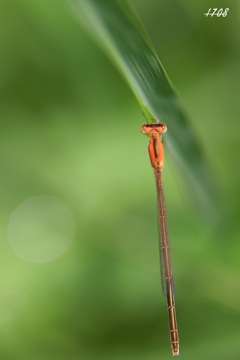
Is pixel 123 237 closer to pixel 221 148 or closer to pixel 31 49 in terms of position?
pixel 221 148

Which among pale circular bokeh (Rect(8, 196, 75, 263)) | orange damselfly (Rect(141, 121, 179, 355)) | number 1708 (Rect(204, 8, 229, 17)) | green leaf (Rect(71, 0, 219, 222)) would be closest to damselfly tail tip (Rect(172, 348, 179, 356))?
orange damselfly (Rect(141, 121, 179, 355))

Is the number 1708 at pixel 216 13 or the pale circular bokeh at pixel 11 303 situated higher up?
the number 1708 at pixel 216 13

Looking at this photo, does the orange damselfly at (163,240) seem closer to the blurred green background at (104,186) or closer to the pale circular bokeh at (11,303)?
the blurred green background at (104,186)

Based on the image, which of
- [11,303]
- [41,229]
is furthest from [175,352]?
[41,229]

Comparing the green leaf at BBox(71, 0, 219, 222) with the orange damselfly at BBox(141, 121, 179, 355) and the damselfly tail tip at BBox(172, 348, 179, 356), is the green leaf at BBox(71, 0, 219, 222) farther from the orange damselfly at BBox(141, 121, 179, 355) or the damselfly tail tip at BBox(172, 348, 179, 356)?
the damselfly tail tip at BBox(172, 348, 179, 356)

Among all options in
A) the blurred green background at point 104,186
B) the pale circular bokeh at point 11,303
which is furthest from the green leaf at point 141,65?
the pale circular bokeh at point 11,303

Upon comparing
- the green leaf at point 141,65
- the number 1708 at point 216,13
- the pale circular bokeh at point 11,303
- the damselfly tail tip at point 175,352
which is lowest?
the damselfly tail tip at point 175,352
